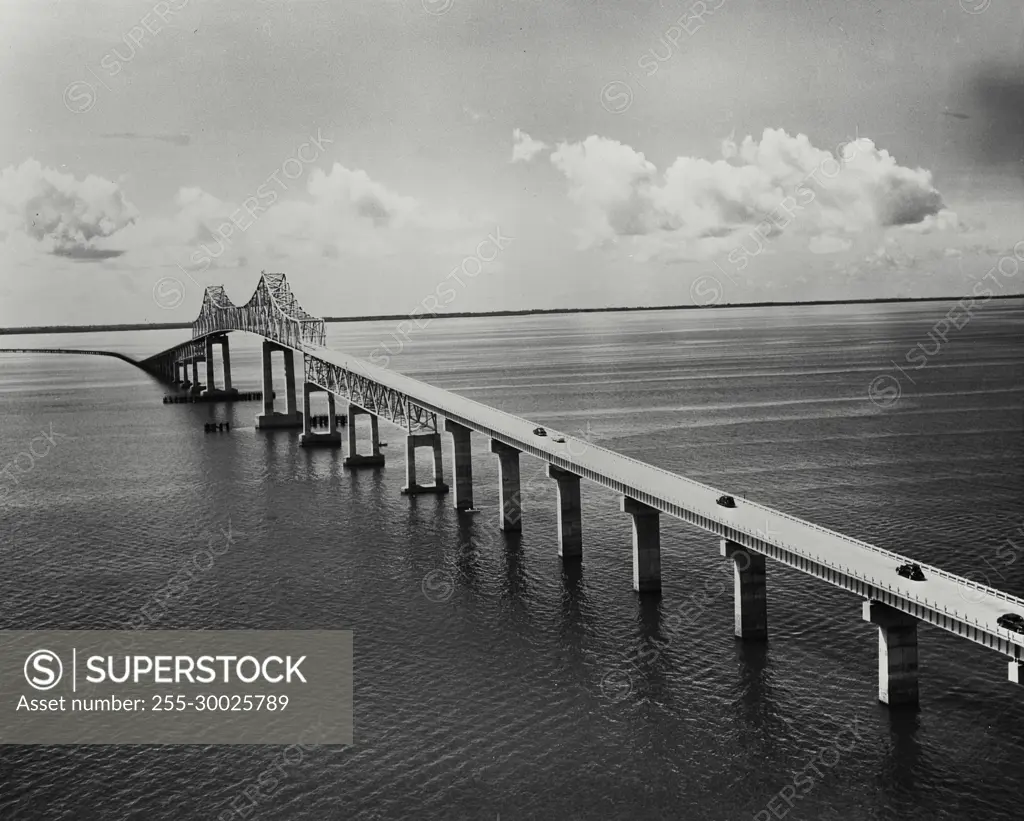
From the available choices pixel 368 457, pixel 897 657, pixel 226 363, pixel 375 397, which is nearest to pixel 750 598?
pixel 897 657

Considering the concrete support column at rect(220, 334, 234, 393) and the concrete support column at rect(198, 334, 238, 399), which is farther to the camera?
the concrete support column at rect(220, 334, 234, 393)

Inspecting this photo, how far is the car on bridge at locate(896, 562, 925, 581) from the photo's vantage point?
136ft

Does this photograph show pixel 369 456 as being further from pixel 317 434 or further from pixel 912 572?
pixel 912 572

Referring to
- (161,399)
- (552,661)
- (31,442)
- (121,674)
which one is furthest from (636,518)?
(161,399)

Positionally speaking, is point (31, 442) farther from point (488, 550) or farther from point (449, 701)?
point (449, 701)

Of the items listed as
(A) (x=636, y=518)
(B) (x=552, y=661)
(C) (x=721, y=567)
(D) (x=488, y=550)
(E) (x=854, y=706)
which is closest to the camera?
(E) (x=854, y=706)

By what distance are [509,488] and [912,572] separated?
119 feet

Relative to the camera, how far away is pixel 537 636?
165 feet

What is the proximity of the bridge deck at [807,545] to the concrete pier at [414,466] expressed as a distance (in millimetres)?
14181

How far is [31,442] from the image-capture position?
131 meters

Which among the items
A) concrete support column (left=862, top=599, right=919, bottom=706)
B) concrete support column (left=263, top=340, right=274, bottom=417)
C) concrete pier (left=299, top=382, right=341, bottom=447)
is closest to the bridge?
concrete support column (left=862, top=599, right=919, bottom=706)

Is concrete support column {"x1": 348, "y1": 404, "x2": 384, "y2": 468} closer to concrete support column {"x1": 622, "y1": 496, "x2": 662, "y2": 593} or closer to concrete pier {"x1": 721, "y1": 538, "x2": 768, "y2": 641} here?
concrete support column {"x1": 622, "y1": 496, "x2": 662, "y2": 593}

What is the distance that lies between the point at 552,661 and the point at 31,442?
106395 millimetres

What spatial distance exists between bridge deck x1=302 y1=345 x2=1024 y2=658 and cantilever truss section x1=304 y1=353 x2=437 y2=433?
17.4m
